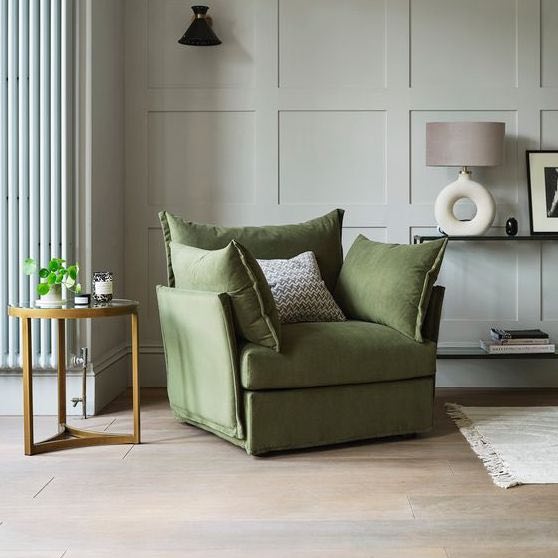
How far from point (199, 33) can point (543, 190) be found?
2007mm

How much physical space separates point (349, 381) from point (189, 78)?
2131 millimetres

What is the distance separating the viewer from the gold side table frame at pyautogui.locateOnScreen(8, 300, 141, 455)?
3236mm

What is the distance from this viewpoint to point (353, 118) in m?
4.73

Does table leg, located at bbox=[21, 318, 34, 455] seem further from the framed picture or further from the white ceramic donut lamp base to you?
the framed picture

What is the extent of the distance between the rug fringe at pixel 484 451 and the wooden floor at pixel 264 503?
4cm

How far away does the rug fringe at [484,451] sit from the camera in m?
2.92

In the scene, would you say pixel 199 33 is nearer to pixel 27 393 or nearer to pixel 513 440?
pixel 27 393

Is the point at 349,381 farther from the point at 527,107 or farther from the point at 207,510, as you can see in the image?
the point at 527,107

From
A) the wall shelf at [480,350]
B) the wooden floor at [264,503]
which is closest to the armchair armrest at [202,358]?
the wooden floor at [264,503]

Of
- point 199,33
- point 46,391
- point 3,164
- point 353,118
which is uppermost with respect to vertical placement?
point 199,33

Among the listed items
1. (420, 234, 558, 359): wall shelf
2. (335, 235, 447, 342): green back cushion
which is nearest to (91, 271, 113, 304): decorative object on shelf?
(335, 235, 447, 342): green back cushion

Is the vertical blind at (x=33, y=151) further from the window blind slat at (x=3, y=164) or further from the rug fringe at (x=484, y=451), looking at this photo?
the rug fringe at (x=484, y=451)

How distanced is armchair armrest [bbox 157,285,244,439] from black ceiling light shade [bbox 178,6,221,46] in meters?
1.50

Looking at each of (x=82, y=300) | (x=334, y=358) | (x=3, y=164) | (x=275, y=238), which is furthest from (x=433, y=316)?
(x=3, y=164)
